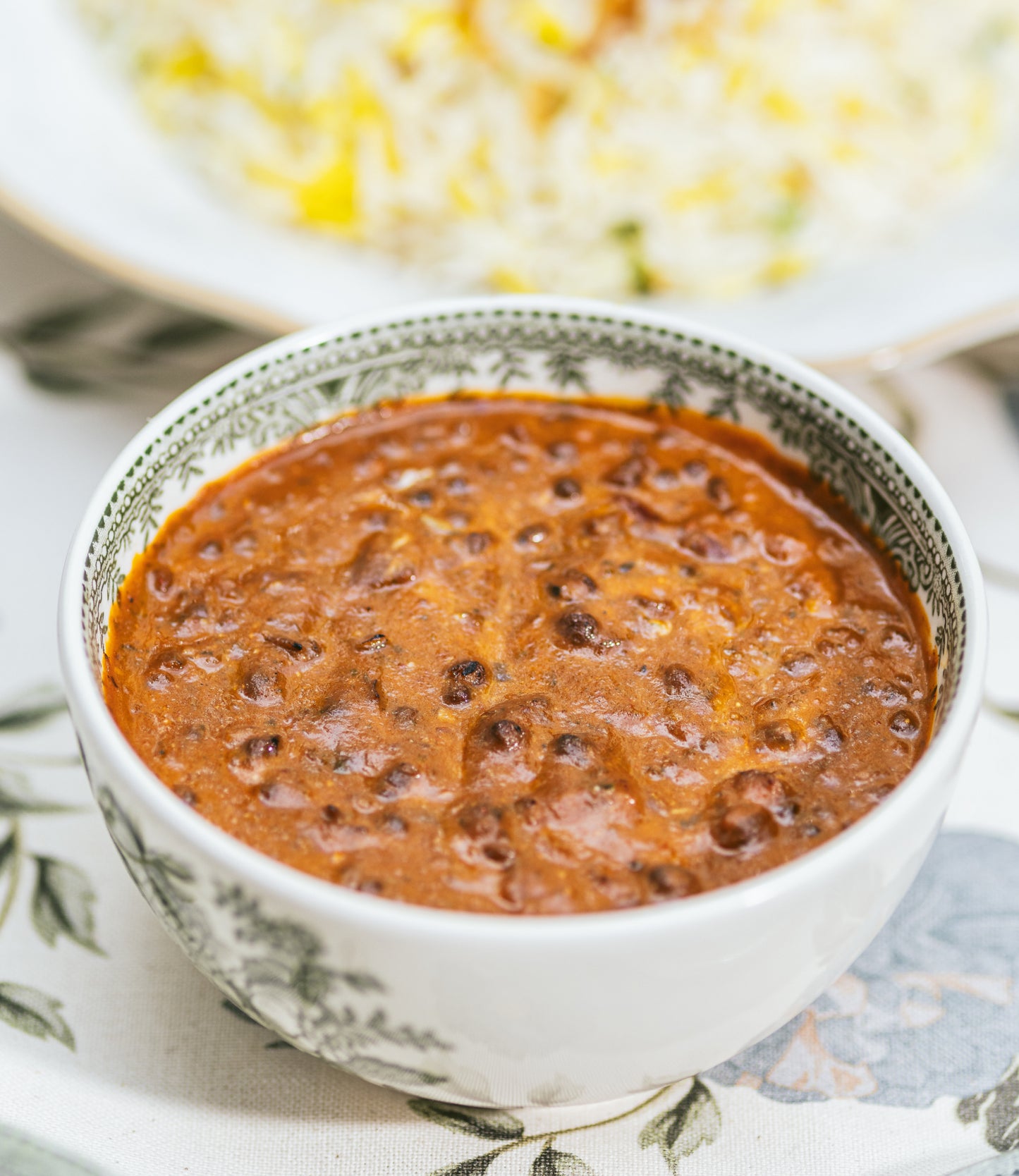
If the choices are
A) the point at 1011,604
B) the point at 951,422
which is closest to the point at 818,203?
the point at 951,422

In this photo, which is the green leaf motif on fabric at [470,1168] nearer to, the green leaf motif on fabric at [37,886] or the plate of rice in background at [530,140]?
the green leaf motif on fabric at [37,886]

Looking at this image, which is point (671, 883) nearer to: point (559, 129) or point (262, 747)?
point (262, 747)

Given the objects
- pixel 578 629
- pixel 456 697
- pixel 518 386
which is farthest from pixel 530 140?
pixel 456 697

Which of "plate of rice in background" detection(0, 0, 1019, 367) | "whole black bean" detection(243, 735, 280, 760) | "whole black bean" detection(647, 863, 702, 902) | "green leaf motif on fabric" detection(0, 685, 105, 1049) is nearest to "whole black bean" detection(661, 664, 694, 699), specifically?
"whole black bean" detection(647, 863, 702, 902)

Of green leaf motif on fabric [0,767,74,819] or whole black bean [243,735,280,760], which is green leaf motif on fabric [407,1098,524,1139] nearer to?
whole black bean [243,735,280,760]

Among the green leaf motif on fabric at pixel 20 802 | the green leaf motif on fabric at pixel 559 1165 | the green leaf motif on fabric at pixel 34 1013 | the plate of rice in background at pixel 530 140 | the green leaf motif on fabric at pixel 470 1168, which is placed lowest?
the green leaf motif on fabric at pixel 34 1013

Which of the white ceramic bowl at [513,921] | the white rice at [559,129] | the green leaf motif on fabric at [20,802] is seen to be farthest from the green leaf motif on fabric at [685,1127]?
the white rice at [559,129]
